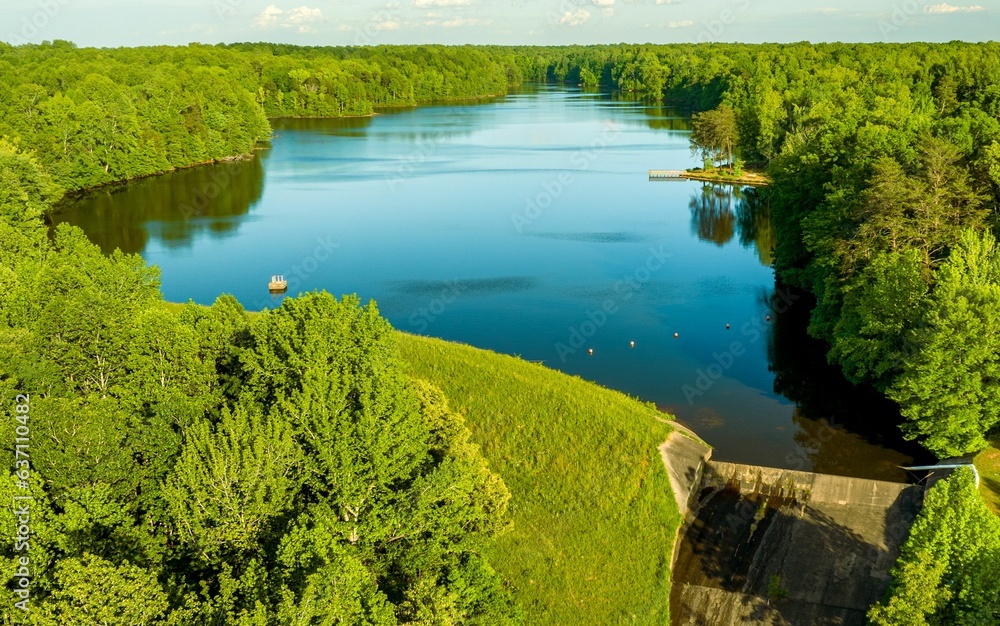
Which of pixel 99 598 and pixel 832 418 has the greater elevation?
pixel 99 598

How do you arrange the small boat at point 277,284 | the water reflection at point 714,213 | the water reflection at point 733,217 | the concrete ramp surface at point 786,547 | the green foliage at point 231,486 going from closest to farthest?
the green foliage at point 231,486, the concrete ramp surface at point 786,547, the small boat at point 277,284, the water reflection at point 733,217, the water reflection at point 714,213

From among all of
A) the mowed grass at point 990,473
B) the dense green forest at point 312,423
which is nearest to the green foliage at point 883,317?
the dense green forest at point 312,423

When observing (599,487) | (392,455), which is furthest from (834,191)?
(392,455)

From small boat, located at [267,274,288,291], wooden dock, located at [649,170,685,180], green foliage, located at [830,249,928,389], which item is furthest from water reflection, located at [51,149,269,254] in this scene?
green foliage, located at [830,249,928,389]

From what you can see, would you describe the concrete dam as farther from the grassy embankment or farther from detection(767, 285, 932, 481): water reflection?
the grassy embankment

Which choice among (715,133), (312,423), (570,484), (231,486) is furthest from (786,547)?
(715,133)

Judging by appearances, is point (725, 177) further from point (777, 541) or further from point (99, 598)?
point (99, 598)

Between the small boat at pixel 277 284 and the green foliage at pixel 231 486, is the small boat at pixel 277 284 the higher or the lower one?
the lower one

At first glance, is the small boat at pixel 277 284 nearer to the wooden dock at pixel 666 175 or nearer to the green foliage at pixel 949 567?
the green foliage at pixel 949 567
